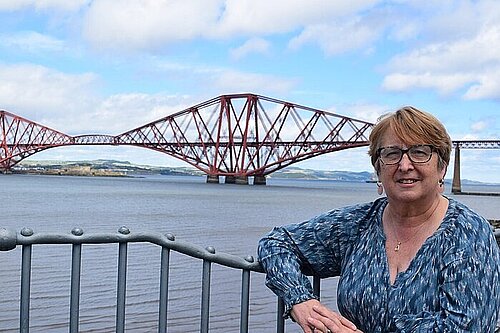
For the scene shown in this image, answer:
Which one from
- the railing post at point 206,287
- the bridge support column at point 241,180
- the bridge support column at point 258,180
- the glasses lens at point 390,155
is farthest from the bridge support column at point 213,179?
the glasses lens at point 390,155

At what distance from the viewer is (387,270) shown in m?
2.12

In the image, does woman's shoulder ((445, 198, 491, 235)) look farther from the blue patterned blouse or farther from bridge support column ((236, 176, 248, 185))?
bridge support column ((236, 176, 248, 185))

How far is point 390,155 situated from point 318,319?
1.86 ft

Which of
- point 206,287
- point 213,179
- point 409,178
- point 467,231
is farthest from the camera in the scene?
Result: point 213,179

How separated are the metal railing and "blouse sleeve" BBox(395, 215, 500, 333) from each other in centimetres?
56

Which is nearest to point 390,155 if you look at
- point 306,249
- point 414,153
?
point 414,153

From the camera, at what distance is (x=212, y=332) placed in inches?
318

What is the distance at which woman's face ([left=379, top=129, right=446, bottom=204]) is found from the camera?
213cm

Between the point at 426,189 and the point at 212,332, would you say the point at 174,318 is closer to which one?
the point at 212,332

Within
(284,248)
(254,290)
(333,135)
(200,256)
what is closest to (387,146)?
(284,248)

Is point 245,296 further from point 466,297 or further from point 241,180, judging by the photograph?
point 241,180

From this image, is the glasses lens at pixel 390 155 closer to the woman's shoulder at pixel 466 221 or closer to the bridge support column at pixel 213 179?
the woman's shoulder at pixel 466 221

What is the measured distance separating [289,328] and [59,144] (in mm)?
82872

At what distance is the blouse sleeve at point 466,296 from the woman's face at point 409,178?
23 centimetres
